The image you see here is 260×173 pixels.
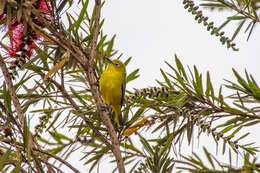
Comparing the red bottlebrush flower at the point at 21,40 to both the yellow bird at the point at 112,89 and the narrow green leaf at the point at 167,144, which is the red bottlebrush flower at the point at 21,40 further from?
the yellow bird at the point at 112,89

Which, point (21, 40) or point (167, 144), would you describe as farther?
point (21, 40)

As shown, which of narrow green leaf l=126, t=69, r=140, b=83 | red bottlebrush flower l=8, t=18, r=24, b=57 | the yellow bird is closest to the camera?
red bottlebrush flower l=8, t=18, r=24, b=57

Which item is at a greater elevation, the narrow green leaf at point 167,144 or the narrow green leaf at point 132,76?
the narrow green leaf at point 132,76

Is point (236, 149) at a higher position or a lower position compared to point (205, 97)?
lower

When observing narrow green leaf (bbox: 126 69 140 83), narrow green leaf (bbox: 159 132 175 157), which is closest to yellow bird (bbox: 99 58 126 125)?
narrow green leaf (bbox: 126 69 140 83)

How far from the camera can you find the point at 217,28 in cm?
108

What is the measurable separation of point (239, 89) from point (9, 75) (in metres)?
0.72

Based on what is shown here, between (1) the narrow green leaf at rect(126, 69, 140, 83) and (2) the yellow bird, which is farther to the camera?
(2) the yellow bird

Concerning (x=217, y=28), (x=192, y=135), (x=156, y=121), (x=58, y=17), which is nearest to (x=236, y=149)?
(x=192, y=135)

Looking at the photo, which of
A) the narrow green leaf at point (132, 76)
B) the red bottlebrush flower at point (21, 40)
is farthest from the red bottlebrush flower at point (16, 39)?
the narrow green leaf at point (132, 76)

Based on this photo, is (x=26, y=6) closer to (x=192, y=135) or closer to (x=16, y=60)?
(x=16, y=60)

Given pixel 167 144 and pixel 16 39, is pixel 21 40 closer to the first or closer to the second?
pixel 16 39

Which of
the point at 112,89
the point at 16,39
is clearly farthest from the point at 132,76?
the point at 112,89

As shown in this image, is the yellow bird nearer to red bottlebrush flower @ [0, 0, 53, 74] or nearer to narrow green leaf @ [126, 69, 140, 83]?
narrow green leaf @ [126, 69, 140, 83]
